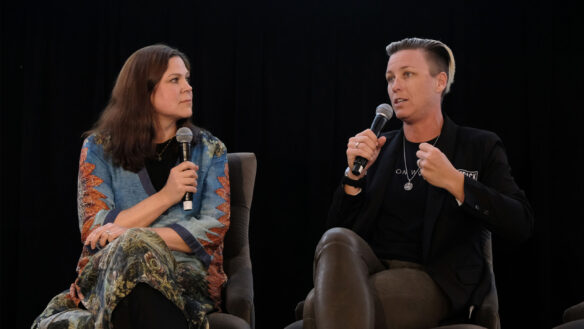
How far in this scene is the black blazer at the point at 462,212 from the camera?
189 cm

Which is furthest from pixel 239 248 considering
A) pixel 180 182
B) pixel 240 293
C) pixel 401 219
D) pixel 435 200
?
pixel 435 200

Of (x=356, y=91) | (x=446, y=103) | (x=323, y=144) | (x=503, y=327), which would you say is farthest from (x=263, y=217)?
(x=503, y=327)

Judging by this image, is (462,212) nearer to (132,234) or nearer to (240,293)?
(240,293)

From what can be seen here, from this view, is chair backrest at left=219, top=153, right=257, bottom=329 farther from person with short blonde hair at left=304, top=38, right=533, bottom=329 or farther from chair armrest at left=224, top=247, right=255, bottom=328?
person with short blonde hair at left=304, top=38, right=533, bottom=329

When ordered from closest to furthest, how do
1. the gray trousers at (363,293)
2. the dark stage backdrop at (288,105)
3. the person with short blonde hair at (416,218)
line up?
1. the gray trousers at (363,293)
2. the person with short blonde hair at (416,218)
3. the dark stage backdrop at (288,105)

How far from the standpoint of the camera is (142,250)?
5.66ft

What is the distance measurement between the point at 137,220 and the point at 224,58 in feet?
4.80

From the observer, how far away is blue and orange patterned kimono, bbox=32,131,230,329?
1.71 metres

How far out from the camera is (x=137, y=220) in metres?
2.07

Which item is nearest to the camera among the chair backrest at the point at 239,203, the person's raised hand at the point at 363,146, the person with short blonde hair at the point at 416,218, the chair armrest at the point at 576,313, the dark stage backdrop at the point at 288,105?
the person with short blonde hair at the point at 416,218

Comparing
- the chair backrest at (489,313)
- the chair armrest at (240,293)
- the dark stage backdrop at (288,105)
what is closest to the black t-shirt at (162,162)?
the chair armrest at (240,293)

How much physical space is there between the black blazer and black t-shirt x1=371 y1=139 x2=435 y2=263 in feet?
0.11

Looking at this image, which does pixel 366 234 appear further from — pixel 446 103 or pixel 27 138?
pixel 27 138

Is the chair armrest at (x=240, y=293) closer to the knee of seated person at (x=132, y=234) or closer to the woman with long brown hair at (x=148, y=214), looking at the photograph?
the woman with long brown hair at (x=148, y=214)
